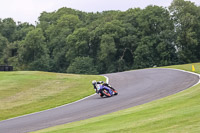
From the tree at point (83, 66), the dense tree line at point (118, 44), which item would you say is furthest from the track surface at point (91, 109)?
the tree at point (83, 66)

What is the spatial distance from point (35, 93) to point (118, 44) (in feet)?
166

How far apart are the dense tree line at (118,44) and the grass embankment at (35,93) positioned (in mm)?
Answer: 38691

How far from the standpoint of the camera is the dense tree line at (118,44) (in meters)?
66.4

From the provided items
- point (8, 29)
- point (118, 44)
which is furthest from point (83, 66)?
point (8, 29)

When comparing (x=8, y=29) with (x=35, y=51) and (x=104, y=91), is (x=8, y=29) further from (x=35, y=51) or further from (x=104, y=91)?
(x=104, y=91)

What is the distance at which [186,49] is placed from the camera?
2589 inches

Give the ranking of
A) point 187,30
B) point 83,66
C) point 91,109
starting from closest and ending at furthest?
1. point 91,109
2. point 187,30
3. point 83,66

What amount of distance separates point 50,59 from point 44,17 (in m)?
27.0

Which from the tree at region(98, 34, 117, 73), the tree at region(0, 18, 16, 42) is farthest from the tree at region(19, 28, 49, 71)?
the tree at region(0, 18, 16, 42)

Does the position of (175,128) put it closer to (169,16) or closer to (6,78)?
(6,78)

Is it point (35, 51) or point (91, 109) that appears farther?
point (35, 51)

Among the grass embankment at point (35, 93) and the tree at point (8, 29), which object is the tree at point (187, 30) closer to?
the grass embankment at point (35, 93)

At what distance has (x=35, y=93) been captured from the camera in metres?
24.3

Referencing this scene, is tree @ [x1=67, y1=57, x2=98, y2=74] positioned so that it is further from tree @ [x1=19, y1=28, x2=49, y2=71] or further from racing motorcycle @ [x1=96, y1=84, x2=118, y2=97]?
racing motorcycle @ [x1=96, y1=84, x2=118, y2=97]
